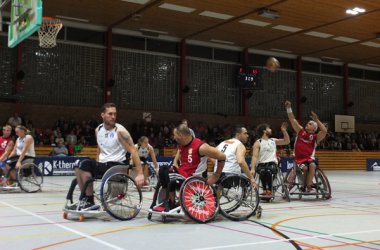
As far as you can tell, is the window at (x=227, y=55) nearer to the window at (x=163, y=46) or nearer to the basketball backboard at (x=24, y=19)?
the window at (x=163, y=46)

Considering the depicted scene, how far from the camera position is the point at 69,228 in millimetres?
5184

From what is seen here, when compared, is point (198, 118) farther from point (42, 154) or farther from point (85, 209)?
point (85, 209)

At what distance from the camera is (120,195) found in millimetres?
5703

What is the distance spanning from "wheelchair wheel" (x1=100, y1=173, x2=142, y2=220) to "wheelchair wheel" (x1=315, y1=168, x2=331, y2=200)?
396 centimetres

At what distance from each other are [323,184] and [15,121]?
11881mm

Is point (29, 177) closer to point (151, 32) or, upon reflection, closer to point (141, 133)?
point (141, 133)

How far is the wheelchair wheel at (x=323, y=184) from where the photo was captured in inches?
336

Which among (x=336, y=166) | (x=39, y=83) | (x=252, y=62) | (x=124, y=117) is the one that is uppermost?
(x=252, y=62)

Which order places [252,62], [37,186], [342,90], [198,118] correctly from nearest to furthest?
[37,186]
[198,118]
[252,62]
[342,90]

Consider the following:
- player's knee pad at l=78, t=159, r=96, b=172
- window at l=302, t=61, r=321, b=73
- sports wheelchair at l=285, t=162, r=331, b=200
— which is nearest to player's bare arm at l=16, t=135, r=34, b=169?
player's knee pad at l=78, t=159, r=96, b=172

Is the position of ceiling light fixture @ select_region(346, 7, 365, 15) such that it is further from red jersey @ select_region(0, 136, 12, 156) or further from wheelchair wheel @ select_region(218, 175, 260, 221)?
red jersey @ select_region(0, 136, 12, 156)

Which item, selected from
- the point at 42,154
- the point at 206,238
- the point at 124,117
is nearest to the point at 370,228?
the point at 206,238

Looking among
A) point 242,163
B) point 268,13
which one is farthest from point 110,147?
point 268,13

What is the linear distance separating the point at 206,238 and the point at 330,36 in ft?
56.3
